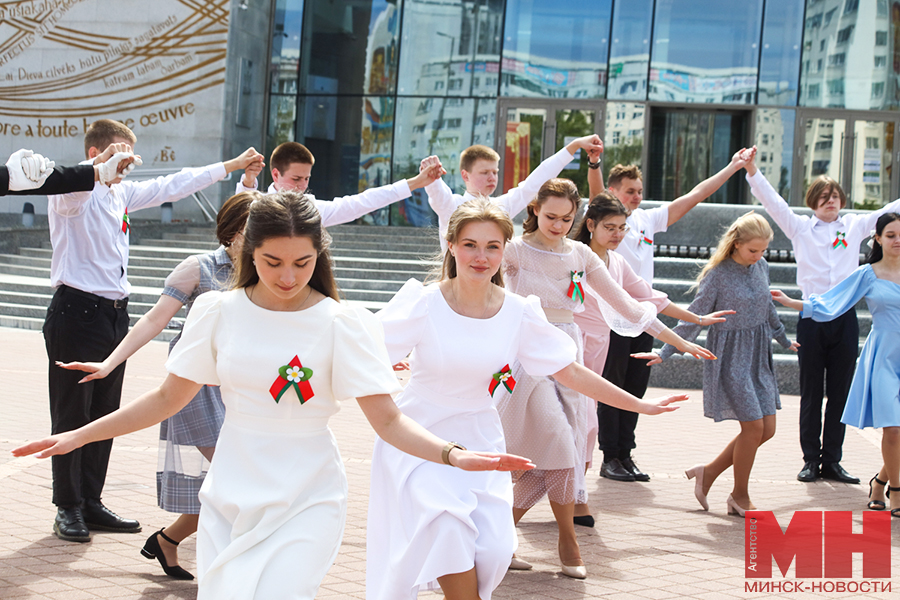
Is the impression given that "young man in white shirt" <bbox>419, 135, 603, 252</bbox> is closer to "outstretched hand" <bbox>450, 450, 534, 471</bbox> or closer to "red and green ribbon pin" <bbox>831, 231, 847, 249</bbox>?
"red and green ribbon pin" <bbox>831, 231, 847, 249</bbox>

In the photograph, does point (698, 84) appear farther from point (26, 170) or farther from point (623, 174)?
point (26, 170)

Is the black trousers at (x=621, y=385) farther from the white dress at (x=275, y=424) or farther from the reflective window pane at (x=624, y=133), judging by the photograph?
the reflective window pane at (x=624, y=133)

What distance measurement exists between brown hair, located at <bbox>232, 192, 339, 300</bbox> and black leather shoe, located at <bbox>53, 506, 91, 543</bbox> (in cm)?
246

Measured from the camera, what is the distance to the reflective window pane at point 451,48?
22531 mm

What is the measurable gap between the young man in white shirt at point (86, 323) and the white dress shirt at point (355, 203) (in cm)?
54

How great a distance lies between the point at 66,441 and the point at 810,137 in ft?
69.9

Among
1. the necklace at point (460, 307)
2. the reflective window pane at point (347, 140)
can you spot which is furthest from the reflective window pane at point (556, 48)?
the necklace at point (460, 307)

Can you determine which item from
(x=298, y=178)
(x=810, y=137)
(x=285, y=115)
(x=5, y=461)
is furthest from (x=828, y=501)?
(x=285, y=115)

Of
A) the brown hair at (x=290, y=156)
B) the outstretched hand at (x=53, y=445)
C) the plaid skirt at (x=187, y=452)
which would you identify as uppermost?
the brown hair at (x=290, y=156)

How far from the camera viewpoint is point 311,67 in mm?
23578

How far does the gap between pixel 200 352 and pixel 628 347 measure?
4660 millimetres

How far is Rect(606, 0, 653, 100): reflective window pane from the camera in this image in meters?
22.1

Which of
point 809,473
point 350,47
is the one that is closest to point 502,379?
point 809,473

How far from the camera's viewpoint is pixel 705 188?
7.29 metres
